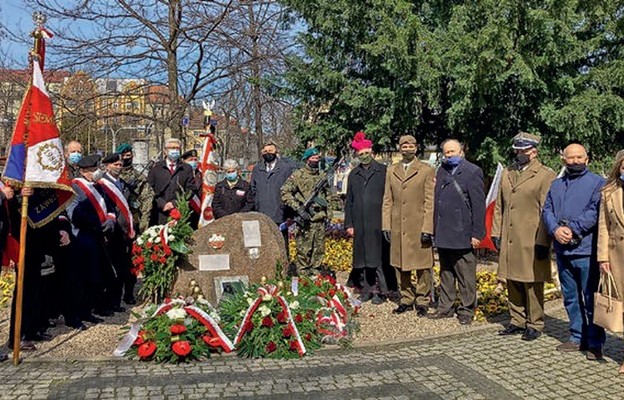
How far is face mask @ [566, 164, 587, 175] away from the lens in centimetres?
560

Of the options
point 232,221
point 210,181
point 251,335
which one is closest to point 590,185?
point 251,335

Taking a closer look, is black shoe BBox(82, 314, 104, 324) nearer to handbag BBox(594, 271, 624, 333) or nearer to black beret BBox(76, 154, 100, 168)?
black beret BBox(76, 154, 100, 168)

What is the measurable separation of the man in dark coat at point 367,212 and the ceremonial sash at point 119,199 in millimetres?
2807

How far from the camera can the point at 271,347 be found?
559 centimetres

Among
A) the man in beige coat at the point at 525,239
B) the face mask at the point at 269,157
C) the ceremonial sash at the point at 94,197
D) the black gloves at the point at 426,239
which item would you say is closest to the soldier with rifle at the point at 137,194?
the ceremonial sash at the point at 94,197

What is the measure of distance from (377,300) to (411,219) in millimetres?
1343

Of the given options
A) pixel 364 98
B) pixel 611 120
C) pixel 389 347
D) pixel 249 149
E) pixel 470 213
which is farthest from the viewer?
pixel 249 149

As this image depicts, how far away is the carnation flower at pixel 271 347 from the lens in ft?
18.3

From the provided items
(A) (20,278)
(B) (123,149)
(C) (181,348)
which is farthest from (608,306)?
(B) (123,149)

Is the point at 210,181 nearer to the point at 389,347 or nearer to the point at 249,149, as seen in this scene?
the point at 389,347

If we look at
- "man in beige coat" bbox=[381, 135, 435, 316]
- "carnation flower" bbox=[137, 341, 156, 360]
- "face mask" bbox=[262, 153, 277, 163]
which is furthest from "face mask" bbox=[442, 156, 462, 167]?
"carnation flower" bbox=[137, 341, 156, 360]

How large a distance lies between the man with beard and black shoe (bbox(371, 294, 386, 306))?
89 cm

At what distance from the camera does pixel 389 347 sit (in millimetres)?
6008

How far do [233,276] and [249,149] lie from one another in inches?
798
